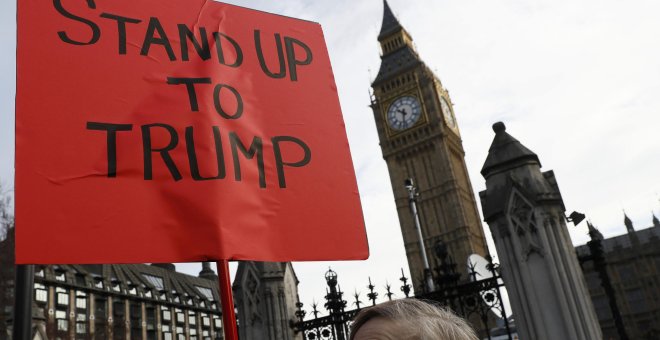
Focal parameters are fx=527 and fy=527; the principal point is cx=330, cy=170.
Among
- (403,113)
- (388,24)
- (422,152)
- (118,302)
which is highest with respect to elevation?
(388,24)

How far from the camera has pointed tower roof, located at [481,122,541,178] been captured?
7.44m

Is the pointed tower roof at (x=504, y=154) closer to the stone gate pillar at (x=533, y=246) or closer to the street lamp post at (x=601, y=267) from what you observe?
the stone gate pillar at (x=533, y=246)

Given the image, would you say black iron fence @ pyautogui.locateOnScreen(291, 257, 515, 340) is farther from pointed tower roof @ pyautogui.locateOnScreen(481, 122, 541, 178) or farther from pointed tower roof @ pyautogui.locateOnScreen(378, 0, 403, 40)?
pointed tower roof @ pyautogui.locateOnScreen(378, 0, 403, 40)

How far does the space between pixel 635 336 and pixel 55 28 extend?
67.9 meters

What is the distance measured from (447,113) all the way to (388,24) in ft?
57.1

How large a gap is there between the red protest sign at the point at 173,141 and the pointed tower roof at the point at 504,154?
177 inches

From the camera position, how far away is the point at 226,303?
271 centimetres

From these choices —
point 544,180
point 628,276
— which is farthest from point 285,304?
point 628,276

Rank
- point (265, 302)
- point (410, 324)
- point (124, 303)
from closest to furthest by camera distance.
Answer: point (410, 324) < point (265, 302) < point (124, 303)

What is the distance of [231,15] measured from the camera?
11.7 feet

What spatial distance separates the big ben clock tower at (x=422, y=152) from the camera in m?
65.6

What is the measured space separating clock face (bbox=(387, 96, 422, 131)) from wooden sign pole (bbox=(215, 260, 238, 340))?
216 ft

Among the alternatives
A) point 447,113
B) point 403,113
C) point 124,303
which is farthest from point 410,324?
point 447,113

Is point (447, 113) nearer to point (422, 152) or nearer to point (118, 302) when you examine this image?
point (422, 152)
